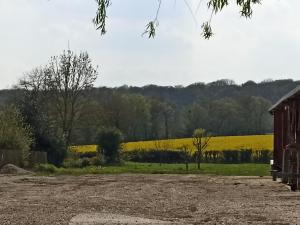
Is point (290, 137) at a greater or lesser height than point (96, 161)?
greater

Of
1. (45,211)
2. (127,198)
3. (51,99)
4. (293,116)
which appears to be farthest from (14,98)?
(45,211)

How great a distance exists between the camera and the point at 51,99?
59.7m

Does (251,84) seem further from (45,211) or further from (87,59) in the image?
(45,211)

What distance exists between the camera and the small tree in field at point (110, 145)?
58812 mm

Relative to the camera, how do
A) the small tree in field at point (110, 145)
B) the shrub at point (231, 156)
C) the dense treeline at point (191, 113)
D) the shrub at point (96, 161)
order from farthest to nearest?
the dense treeline at point (191, 113) < the shrub at point (231, 156) < the small tree in field at point (110, 145) < the shrub at point (96, 161)

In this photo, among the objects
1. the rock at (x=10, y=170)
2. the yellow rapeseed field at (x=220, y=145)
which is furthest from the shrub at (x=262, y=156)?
the rock at (x=10, y=170)

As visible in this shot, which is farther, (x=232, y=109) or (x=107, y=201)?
(x=232, y=109)

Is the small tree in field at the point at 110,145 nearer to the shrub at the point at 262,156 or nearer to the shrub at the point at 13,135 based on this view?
the shrub at the point at 13,135

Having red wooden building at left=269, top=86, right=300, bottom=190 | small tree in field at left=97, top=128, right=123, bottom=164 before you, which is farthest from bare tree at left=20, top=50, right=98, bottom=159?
red wooden building at left=269, top=86, right=300, bottom=190

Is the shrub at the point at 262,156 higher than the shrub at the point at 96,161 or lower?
higher

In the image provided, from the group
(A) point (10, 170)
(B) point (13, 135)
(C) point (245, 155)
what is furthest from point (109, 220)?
(C) point (245, 155)

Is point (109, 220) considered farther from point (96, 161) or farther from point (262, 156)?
point (262, 156)

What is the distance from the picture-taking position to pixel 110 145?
194 ft

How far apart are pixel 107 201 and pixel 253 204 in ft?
13.9
